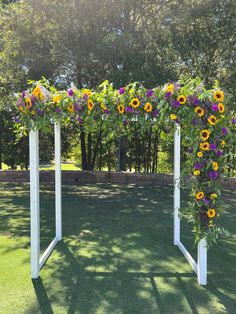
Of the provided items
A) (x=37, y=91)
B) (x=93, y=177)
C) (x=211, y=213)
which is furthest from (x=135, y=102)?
(x=93, y=177)

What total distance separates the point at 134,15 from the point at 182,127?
8.96 metres

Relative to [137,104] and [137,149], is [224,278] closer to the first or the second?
[137,104]

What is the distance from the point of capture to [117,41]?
9469 millimetres

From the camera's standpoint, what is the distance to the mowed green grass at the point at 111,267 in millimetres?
3520

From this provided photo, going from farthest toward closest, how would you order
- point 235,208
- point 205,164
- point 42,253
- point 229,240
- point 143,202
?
1. point 143,202
2. point 235,208
3. point 229,240
4. point 42,253
5. point 205,164

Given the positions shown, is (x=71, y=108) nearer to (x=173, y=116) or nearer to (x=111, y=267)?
(x=173, y=116)

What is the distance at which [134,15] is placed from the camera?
38.6 ft

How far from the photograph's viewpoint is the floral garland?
12.2 feet

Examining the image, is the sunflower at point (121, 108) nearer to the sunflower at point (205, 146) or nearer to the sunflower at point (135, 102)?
the sunflower at point (135, 102)

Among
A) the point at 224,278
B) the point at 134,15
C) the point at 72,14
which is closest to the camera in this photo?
the point at 224,278

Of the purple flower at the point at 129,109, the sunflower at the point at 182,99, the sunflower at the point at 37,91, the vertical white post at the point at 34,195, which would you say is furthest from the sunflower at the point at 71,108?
the sunflower at the point at 182,99

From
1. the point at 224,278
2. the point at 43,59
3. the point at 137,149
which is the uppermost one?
the point at 43,59

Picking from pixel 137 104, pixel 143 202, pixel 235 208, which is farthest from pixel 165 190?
pixel 137 104

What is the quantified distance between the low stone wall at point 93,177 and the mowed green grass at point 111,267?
11.5ft
